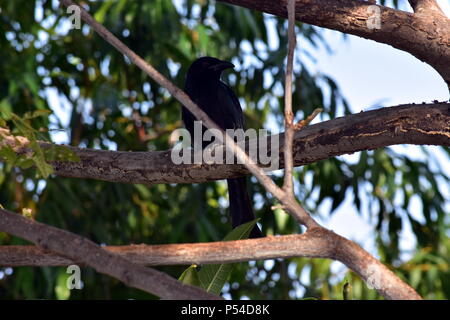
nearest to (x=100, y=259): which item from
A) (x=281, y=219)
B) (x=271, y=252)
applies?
(x=271, y=252)

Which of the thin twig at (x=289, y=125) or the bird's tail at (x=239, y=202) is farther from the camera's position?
the bird's tail at (x=239, y=202)

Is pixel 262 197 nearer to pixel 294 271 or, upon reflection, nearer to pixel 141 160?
pixel 294 271

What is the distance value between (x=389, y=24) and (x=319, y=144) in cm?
48

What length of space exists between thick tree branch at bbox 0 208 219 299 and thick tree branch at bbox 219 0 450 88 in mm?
1262

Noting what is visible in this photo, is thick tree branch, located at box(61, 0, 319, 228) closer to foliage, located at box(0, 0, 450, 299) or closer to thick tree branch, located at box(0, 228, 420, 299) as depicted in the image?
thick tree branch, located at box(0, 228, 420, 299)

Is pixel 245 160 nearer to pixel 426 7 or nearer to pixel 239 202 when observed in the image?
pixel 426 7

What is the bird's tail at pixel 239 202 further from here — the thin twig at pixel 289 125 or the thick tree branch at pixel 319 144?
the thin twig at pixel 289 125

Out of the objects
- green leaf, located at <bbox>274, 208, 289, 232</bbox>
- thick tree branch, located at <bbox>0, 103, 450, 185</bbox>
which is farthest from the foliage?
thick tree branch, located at <bbox>0, 103, 450, 185</bbox>

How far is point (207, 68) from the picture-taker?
4750 mm

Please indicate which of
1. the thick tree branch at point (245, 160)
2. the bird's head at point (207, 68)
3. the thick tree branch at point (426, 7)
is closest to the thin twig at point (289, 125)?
the thick tree branch at point (245, 160)

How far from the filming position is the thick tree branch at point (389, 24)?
Result: 97.3 inches

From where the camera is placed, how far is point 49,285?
14.8ft

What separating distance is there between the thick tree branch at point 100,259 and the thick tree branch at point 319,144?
53 centimetres
